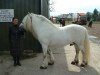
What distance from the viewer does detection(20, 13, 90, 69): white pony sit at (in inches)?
343

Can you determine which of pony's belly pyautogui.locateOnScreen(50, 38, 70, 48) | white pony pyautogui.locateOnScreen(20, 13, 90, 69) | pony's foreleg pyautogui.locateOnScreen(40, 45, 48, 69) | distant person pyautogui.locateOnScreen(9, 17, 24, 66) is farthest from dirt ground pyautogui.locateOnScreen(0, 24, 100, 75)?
pony's belly pyautogui.locateOnScreen(50, 38, 70, 48)

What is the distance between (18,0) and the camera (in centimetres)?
1167

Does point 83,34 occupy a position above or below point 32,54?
above

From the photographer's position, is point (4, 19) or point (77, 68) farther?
point (4, 19)

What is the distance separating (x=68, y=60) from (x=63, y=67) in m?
1.31

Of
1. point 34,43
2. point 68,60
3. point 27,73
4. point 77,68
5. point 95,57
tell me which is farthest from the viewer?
point 34,43

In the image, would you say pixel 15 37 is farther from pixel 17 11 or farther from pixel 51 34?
pixel 17 11

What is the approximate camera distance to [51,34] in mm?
8766

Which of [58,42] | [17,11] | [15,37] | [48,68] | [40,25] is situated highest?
[17,11]

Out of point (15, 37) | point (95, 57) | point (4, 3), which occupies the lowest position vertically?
point (95, 57)

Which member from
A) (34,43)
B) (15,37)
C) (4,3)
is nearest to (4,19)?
(4,3)

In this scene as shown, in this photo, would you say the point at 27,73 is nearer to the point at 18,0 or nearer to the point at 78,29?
the point at 78,29

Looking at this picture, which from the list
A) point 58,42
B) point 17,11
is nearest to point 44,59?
point 58,42

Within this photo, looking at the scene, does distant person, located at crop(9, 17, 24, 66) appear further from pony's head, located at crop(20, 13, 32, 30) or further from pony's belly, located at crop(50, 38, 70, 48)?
pony's belly, located at crop(50, 38, 70, 48)
